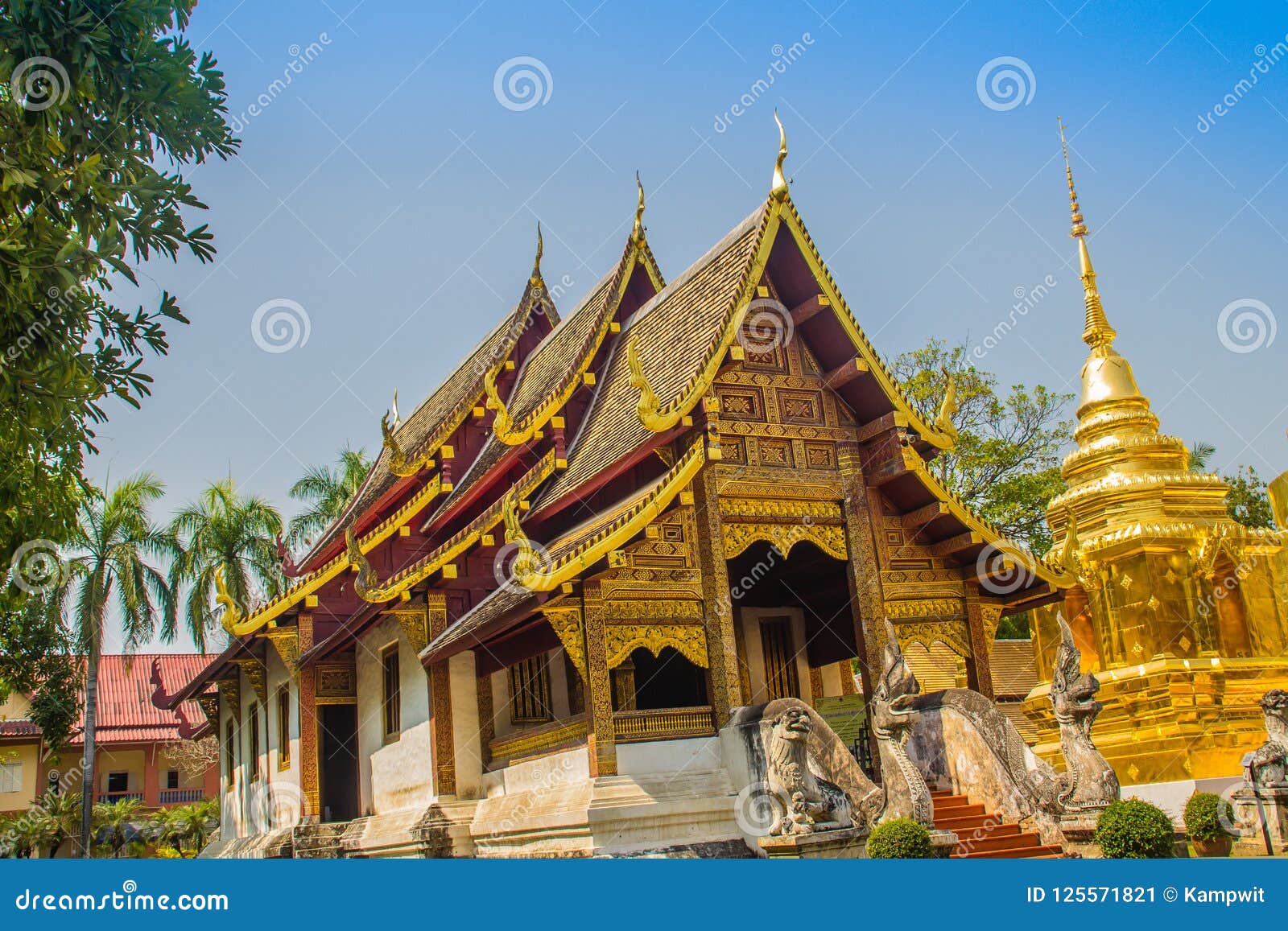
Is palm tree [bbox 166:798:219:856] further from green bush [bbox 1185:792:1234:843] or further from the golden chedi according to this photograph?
green bush [bbox 1185:792:1234:843]

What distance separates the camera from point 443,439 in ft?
51.1

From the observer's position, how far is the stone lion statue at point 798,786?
9.36 meters

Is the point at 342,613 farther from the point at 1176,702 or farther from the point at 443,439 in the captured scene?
the point at 1176,702

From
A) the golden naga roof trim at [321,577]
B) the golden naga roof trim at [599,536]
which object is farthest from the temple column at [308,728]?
the golden naga roof trim at [599,536]

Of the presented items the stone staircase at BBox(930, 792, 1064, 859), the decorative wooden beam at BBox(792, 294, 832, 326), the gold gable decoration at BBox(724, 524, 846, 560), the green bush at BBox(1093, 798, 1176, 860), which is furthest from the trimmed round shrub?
the decorative wooden beam at BBox(792, 294, 832, 326)

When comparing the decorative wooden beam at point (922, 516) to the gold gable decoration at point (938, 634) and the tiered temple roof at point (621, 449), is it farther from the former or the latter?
the gold gable decoration at point (938, 634)

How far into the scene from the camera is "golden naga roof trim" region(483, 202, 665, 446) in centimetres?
1270

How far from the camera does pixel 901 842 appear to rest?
8773 mm

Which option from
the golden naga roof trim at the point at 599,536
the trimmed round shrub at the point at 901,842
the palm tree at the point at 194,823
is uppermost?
the golden naga roof trim at the point at 599,536

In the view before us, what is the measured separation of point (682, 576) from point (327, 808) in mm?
9637

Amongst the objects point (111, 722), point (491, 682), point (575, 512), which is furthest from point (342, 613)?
point (111, 722)

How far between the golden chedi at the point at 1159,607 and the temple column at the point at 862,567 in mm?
4816

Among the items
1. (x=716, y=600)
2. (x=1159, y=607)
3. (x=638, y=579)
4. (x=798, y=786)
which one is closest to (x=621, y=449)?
(x=638, y=579)

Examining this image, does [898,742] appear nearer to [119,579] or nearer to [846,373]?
[846,373]
